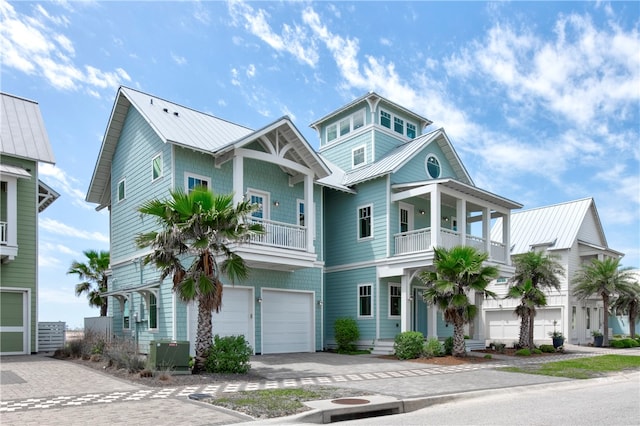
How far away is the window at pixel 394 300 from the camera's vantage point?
81.9ft

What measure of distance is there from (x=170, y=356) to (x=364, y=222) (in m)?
13.1

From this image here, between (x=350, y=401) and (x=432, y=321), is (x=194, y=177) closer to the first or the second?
(x=350, y=401)

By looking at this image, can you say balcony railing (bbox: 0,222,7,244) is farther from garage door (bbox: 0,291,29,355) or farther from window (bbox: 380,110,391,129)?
window (bbox: 380,110,391,129)

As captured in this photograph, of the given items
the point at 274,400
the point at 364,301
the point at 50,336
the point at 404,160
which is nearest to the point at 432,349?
the point at 364,301

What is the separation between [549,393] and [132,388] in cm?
947

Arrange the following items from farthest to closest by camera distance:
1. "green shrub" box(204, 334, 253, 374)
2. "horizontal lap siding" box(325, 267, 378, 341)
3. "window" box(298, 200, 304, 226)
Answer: "horizontal lap siding" box(325, 267, 378, 341), "window" box(298, 200, 304, 226), "green shrub" box(204, 334, 253, 374)

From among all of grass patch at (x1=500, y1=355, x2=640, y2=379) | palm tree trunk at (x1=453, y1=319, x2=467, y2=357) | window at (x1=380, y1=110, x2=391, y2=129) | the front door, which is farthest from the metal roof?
grass patch at (x1=500, y1=355, x2=640, y2=379)

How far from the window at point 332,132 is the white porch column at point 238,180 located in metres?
11.4

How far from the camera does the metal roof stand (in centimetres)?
2230

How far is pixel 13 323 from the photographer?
70.2ft

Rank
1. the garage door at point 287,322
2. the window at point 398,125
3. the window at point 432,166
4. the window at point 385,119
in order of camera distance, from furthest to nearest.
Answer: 1. the window at point 398,125
2. the window at point 385,119
3. the window at point 432,166
4. the garage door at point 287,322

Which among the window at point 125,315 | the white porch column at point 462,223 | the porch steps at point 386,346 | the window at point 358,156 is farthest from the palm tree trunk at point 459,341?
the window at point 125,315

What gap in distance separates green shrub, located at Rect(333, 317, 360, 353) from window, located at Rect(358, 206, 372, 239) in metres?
3.95

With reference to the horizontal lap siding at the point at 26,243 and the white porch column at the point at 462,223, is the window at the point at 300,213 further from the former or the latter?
the horizontal lap siding at the point at 26,243
